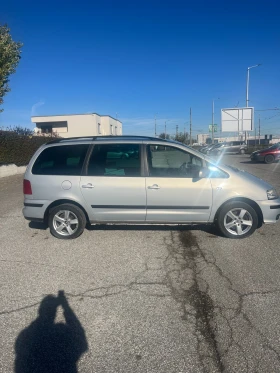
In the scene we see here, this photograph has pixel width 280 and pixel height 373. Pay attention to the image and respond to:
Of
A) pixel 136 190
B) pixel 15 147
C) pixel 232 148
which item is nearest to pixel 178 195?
pixel 136 190

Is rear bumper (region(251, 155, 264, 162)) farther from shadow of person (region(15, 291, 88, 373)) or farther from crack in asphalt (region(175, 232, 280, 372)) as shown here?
shadow of person (region(15, 291, 88, 373))

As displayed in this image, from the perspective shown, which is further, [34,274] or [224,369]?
[34,274]

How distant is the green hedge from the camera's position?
14.6 meters

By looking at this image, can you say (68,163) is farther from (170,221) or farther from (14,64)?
(14,64)

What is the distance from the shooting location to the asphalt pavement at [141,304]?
2338mm

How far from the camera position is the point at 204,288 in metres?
3.39

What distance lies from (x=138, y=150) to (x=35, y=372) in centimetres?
359

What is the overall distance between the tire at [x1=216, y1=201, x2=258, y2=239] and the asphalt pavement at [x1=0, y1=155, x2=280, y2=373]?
0.52ft

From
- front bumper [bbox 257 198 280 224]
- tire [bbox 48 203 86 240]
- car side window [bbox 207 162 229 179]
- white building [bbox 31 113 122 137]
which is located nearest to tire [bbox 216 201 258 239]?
front bumper [bbox 257 198 280 224]

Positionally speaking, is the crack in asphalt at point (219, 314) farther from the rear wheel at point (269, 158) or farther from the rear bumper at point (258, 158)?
the rear bumper at point (258, 158)

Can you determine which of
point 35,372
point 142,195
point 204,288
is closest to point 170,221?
point 142,195

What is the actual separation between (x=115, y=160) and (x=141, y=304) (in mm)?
2634

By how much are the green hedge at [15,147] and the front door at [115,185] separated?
11369 millimetres

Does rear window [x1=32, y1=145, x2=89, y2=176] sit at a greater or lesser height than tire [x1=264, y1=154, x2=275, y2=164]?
greater
